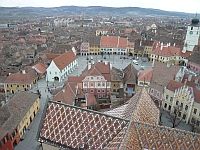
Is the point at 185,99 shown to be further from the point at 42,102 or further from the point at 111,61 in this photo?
the point at 111,61

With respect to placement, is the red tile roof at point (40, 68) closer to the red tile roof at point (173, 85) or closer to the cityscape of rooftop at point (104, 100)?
the cityscape of rooftop at point (104, 100)

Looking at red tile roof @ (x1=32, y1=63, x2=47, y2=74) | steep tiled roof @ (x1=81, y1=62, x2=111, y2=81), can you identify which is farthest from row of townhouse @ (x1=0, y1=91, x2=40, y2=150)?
red tile roof @ (x1=32, y1=63, x2=47, y2=74)

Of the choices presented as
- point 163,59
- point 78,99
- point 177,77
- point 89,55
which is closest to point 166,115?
point 177,77

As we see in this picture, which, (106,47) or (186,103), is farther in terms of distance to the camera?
(106,47)

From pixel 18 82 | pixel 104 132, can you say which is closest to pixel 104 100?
pixel 18 82

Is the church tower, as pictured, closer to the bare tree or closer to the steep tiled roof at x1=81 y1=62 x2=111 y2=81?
the steep tiled roof at x1=81 y1=62 x2=111 y2=81

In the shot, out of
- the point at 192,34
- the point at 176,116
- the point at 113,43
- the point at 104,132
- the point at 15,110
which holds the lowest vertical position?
the point at 176,116

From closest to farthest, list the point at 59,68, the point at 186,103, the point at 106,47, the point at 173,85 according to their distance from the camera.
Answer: the point at 186,103, the point at 173,85, the point at 59,68, the point at 106,47

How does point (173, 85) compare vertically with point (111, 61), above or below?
above
